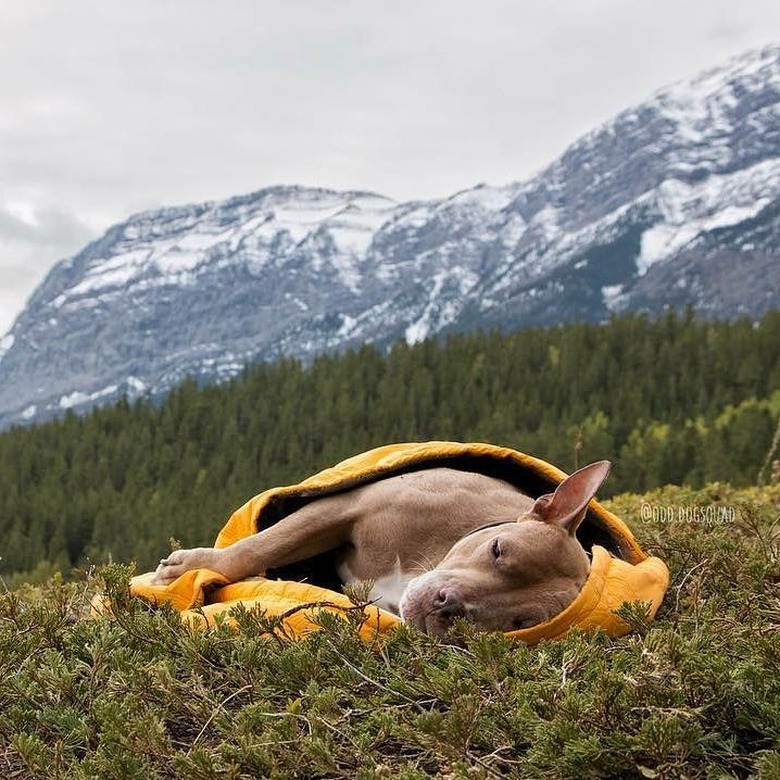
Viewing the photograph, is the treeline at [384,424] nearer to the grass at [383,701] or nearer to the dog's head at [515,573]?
the dog's head at [515,573]

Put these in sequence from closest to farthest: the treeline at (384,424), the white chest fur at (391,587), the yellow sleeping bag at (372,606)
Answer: the yellow sleeping bag at (372,606) → the white chest fur at (391,587) → the treeline at (384,424)

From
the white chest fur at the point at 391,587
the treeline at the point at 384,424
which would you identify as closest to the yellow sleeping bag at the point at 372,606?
the white chest fur at the point at 391,587

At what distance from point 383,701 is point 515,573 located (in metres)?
1.50

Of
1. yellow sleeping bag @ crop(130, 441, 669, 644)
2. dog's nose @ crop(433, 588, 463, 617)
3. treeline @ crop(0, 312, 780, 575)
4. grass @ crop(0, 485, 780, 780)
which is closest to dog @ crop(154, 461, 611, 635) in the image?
dog's nose @ crop(433, 588, 463, 617)

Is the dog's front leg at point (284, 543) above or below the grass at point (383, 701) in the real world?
above

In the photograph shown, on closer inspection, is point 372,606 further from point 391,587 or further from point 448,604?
point 391,587

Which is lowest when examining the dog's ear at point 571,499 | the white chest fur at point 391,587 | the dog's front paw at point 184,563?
the white chest fur at point 391,587

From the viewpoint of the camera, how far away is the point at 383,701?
334 centimetres

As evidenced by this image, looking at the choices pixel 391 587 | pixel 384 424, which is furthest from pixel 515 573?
pixel 384 424

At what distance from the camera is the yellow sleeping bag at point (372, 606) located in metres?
4.40

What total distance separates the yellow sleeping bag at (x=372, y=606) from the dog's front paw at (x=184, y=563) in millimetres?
106

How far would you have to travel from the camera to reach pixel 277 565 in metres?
5.80

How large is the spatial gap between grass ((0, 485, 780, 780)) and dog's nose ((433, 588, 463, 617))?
15.1 inches

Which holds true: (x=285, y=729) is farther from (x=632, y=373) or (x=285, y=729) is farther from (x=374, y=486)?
(x=632, y=373)
